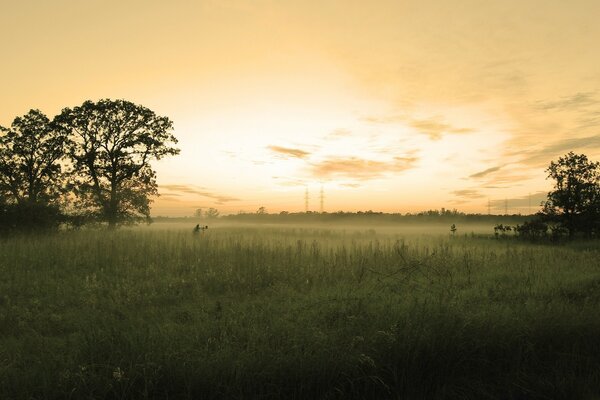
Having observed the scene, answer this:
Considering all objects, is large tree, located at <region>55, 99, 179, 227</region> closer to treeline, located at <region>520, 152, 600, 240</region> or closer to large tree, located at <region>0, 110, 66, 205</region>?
large tree, located at <region>0, 110, 66, 205</region>

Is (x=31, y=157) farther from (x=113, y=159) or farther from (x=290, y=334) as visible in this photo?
(x=290, y=334)

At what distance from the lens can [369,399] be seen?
14.6 ft

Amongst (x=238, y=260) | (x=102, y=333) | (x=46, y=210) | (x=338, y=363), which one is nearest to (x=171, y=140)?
(x=46, y=210)

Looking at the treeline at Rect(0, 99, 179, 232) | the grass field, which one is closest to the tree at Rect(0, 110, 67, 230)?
the treeline at Rect(0, 99, 179, 232)

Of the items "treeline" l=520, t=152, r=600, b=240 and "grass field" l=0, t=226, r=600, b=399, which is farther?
"treeline" l=520, t=152, r=600, b=240

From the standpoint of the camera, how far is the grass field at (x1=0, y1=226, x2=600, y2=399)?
432 cm

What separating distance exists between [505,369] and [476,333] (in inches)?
24.3

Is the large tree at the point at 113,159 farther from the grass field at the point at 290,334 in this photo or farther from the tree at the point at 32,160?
the grass field at the point at 290,334

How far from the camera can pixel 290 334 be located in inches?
214

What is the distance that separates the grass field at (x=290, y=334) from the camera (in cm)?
432

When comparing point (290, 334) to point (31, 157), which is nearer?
point (290, 334)

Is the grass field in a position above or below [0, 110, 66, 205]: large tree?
below

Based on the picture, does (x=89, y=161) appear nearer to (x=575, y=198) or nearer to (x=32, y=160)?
(x=32, y=160)

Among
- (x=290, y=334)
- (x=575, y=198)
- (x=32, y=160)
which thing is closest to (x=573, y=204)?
(x=575, y=198)
